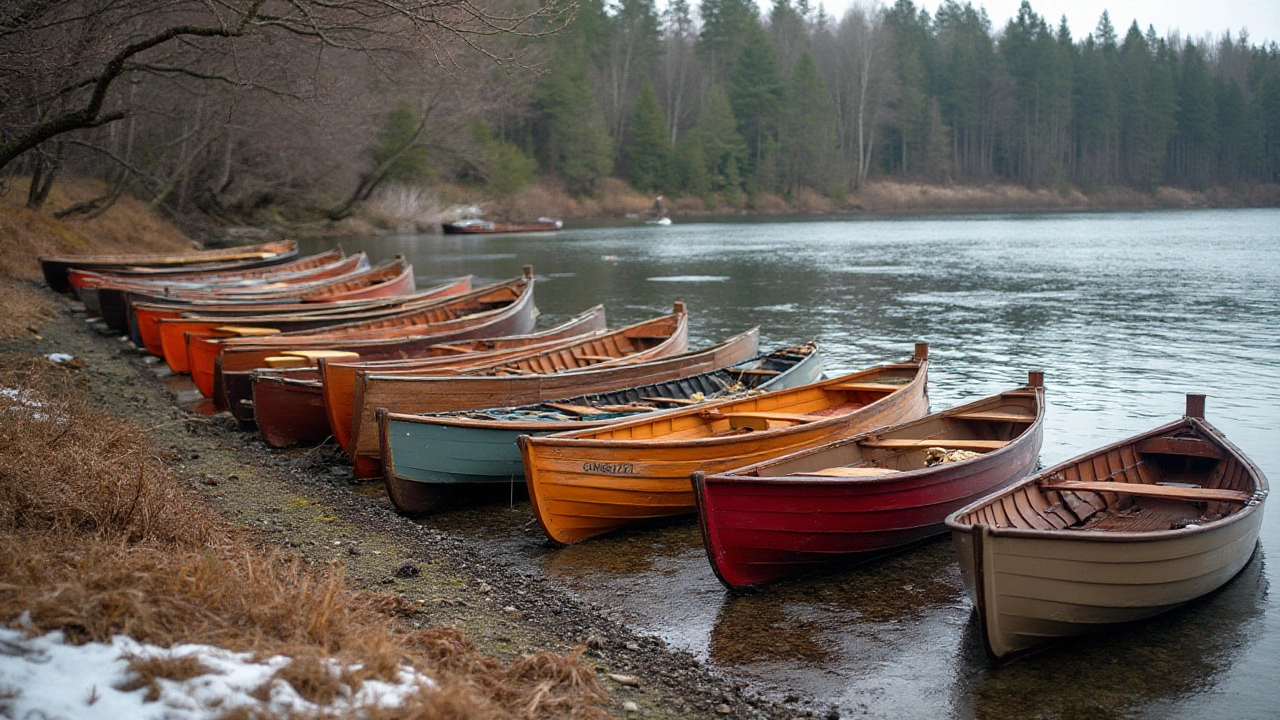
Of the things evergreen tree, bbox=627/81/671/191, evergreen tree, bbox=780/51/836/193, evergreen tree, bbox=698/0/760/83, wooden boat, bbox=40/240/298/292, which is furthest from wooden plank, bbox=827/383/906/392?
evergreen tree, bbox=698/0/760/83

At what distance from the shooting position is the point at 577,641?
6.41m

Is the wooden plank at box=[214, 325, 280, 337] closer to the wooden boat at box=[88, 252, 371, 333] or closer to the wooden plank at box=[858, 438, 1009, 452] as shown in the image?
the wooden boat at box=[88, 252, 371, 333]

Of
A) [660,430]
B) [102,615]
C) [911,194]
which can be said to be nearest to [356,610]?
[102,615]

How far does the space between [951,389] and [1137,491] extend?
8.31 m

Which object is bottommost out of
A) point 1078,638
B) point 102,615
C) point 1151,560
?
point 1078,638

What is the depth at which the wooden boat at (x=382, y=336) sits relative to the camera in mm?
12797

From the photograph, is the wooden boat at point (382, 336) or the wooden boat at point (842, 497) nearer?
the wooden boat at point (842, 497)

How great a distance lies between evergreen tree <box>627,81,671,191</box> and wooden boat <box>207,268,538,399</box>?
2335 inches

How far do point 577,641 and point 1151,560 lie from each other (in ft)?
11.9

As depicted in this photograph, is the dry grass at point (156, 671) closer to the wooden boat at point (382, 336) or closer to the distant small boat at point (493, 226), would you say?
the wooden boat at point (382, 336)

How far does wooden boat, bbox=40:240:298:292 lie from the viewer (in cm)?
2372

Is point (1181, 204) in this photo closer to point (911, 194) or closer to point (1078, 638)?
point (911, 194)

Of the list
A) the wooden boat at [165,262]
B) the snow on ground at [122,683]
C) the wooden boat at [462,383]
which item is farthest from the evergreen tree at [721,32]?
the snow on ground at [122,683]

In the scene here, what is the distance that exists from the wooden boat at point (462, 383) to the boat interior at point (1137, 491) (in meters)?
5.61
